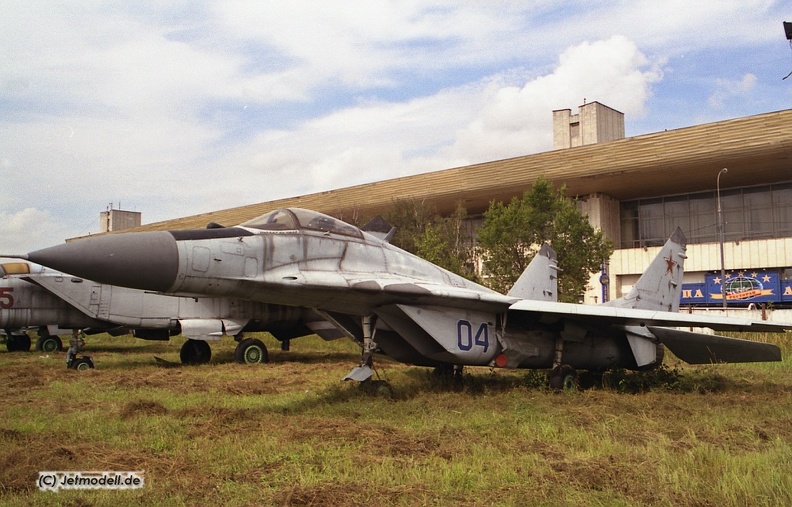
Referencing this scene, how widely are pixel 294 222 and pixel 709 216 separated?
40.7m

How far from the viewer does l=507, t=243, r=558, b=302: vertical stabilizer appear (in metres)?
12.6

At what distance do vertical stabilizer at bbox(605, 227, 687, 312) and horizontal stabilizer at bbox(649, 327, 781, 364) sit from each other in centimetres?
108

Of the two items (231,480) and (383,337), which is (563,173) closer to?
(383,337)

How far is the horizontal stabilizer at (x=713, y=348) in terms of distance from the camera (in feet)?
34.7

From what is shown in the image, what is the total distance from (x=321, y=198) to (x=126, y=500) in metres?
42.4

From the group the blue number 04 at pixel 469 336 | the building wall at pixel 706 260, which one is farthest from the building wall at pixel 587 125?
the blue number 04 at pixel 469 336

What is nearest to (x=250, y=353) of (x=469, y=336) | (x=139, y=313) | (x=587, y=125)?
Result: (x=139, y=313)

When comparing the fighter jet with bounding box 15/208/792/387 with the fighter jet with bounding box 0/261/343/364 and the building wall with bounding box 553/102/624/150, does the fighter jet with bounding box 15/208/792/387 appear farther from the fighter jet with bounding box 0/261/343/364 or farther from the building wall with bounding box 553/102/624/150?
the building wall with bounding box 553/102/624/150

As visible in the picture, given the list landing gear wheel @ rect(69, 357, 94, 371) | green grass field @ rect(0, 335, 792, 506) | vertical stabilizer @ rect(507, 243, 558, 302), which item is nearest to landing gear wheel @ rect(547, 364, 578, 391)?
green grass field @ rect(0, 335, 792, 506)

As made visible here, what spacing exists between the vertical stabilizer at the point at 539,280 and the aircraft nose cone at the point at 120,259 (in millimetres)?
7063

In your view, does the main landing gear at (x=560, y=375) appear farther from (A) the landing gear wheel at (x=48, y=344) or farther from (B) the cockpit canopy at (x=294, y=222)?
(A) the landing gear wheel at (x=48, y=344)

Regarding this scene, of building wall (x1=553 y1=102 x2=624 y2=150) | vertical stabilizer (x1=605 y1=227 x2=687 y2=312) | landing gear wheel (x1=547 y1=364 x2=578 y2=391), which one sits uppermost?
building wall (x1=553 y1=102 x2=624 y2=150)

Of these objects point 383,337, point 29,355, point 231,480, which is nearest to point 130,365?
point 29,355

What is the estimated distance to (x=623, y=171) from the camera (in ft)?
120
